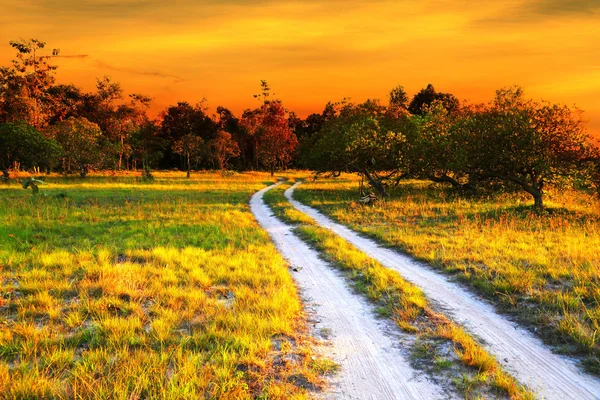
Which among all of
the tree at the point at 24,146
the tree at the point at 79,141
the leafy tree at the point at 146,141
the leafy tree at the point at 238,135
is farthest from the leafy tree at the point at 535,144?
the leafy tree at the point at 238,135

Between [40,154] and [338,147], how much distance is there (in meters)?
29.6

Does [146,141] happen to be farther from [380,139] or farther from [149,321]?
[149,321]

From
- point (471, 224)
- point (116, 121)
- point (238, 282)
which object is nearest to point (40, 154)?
point (116, 121)

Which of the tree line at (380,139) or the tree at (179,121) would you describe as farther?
the tree at (179,121)

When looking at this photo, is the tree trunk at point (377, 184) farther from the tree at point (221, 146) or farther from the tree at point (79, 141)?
the tree at point (221, 146)

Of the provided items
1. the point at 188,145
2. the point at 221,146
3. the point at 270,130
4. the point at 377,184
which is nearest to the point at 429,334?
the point at 377,184

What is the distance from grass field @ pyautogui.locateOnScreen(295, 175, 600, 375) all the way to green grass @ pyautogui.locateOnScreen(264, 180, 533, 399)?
4.82 feet

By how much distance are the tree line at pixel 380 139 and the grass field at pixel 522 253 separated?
2.92m

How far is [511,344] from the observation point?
5684 millimetres

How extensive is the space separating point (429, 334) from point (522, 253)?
250 inches

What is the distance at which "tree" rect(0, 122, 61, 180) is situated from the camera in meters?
33.6

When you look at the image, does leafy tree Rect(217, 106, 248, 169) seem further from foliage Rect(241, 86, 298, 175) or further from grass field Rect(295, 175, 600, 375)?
grass field Rect(295, 175, 600, 375)

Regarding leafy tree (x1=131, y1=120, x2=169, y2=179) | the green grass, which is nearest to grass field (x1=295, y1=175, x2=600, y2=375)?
the green grass

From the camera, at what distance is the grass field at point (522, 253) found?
6.25 meters
